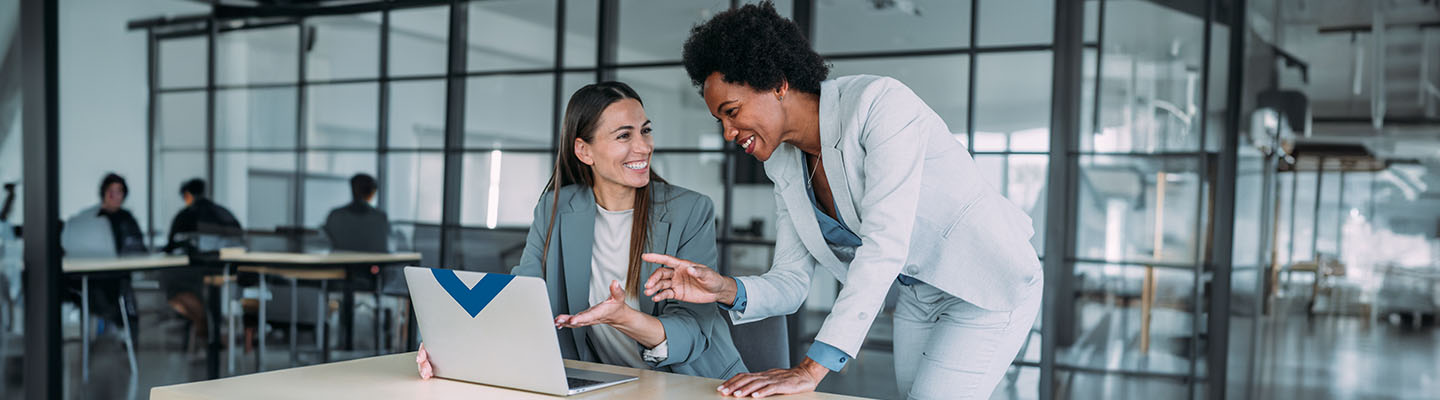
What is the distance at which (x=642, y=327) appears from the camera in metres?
1.83

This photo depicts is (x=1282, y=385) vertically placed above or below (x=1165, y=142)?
below

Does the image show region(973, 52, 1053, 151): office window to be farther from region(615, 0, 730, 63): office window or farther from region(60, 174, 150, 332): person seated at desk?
region(60, 174, 150, 332): person seated at desk

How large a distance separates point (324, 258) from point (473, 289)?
13.3ft

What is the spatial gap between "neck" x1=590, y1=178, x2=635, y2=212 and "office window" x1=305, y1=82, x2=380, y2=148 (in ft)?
11.5

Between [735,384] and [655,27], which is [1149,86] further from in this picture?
[735,384]

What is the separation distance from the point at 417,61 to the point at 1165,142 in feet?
12.1

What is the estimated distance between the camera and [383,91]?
5332 millimetres

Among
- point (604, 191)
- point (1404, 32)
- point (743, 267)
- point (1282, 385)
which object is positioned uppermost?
point (1404, 32)

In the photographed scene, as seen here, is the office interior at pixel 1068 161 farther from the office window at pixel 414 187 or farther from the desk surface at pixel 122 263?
the desk surface at pixel 122 263

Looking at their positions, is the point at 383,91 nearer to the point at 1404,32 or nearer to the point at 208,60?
the point at 208,60

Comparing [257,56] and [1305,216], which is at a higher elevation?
[257,56]

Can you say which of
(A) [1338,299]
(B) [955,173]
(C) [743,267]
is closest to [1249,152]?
(A) [1338,299]

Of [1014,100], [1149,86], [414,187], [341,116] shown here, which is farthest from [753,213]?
[341,116]

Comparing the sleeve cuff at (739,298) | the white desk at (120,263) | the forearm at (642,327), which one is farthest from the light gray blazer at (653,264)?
the white desk at (120,263)
